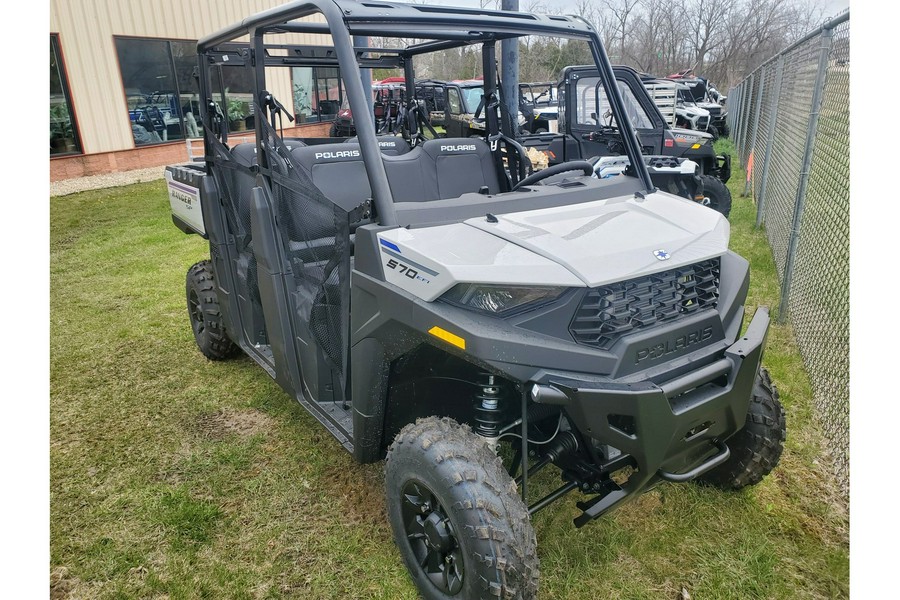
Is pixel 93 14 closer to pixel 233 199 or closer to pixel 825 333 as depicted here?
pixel 233 199

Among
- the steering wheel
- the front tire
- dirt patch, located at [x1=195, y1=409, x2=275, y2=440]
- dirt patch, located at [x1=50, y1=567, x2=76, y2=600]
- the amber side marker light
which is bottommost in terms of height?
dirt patch, located at [x1=195, y1=409, x2=275, y2=440]

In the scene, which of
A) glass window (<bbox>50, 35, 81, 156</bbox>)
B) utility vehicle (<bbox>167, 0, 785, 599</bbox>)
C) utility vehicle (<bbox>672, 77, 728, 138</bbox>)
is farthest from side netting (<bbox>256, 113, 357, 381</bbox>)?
utility vehicle (<bbox>672, 77, 728, 138</bbox>)

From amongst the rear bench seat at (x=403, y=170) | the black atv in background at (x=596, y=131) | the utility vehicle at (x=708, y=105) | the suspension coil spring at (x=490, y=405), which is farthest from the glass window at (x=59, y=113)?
the utility vehicle at (x=708, y=105)

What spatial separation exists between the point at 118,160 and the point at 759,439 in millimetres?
13225

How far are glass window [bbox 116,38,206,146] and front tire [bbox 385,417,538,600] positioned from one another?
488 inches

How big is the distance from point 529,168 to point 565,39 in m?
0.78

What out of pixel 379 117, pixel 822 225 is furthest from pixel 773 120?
pixel 379 117

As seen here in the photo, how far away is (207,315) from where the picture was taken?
167 inches

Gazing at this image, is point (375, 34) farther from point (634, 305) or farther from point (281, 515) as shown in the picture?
point (281, 515)

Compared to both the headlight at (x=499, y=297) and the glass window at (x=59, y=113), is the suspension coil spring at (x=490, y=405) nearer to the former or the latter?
the headlight at (x=499, y=297)

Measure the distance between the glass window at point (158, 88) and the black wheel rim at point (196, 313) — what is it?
964 centimetres

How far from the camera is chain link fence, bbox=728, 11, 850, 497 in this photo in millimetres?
3598

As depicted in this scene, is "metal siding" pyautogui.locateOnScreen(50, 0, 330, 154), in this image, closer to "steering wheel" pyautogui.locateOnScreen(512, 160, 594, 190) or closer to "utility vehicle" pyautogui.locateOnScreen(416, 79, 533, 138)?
"utility vehicle" pyautogui.locateOnScreen(416, 79, 533, 138)

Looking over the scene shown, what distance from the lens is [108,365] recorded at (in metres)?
4.53
